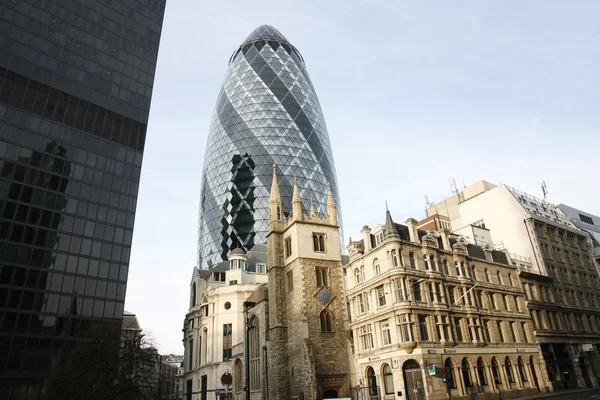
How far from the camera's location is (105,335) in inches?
1404

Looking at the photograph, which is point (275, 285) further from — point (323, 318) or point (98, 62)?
point (98, 62)

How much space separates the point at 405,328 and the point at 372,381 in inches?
285

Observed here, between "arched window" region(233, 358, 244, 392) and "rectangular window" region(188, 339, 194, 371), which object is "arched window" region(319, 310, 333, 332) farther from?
"rectangular window" region(188, 339, 194, 371)

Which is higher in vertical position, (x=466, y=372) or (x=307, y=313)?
(x=307, y=313)

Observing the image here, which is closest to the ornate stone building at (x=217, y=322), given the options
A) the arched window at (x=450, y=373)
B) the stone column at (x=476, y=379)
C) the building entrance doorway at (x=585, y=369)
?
the arched window at (x=450, y=373)

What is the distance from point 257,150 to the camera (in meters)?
107

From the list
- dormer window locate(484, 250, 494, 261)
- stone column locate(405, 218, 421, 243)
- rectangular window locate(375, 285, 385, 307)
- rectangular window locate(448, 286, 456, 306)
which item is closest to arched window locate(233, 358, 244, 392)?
rectangular window locate(375, 285, 385, 307)

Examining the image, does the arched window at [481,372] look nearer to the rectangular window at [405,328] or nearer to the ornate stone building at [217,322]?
the rectangular window at [405,328]

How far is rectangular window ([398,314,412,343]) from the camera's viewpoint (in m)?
35.9

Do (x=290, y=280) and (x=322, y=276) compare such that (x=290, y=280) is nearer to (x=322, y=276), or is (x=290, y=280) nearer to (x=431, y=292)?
(x=322, y=276)

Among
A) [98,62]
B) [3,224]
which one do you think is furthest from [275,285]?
[98,62]

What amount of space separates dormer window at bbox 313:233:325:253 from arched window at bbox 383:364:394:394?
14.2 meters

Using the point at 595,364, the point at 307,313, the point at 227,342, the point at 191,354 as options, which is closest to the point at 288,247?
the point at 307,313

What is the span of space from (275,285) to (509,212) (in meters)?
32.5
